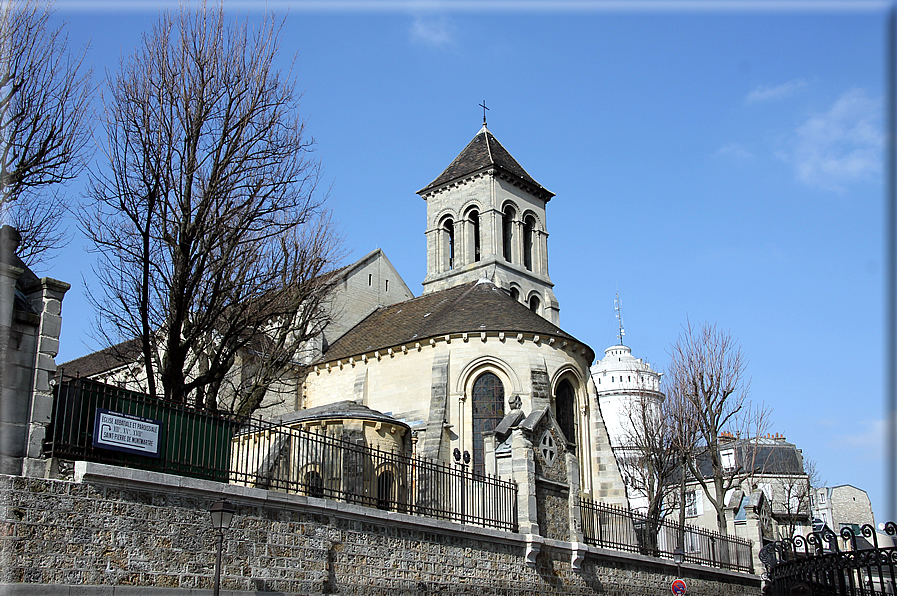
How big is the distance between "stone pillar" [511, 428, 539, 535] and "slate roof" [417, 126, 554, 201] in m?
22.9

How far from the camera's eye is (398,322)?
1219 inches

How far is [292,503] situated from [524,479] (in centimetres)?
611

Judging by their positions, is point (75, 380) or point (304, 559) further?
point (304, 559)

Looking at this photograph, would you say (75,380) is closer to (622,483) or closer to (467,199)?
(622,483)

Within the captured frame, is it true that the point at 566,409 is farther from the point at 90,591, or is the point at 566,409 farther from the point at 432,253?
the point at 90,591

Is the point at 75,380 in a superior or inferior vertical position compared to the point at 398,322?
inferior

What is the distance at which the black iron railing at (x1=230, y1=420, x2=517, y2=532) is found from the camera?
39.7 feet

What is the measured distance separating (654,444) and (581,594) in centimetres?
1308

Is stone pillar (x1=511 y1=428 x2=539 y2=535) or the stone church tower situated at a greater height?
the stone church tower

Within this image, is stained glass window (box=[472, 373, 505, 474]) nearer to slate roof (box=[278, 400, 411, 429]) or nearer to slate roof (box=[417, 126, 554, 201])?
slate roof (box=[278, 400, 411, 429])

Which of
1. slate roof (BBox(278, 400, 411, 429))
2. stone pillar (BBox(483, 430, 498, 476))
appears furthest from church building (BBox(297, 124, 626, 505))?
stone pillar (BBox(483, 430, 498, 476))

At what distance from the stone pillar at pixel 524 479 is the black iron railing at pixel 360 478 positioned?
0.59 feet

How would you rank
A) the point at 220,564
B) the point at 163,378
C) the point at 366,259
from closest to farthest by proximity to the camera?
the point at 220,564 < the point at 163,378 < the point at 366,259

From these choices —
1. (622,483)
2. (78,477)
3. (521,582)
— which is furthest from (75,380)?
(622,483)
